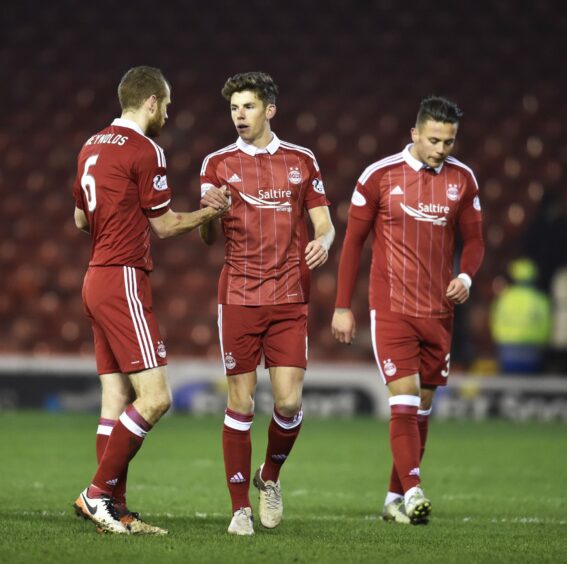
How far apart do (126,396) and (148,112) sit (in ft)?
3.84

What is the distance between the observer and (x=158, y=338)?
470 cm

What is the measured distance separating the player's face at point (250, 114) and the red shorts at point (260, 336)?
72 centimetres

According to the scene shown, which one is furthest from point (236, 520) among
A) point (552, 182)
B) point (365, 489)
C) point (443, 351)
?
point (552, 182)

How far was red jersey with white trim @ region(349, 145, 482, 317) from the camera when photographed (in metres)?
5.51

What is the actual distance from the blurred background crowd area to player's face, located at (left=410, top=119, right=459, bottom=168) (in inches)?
272

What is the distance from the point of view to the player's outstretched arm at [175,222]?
4730 mm

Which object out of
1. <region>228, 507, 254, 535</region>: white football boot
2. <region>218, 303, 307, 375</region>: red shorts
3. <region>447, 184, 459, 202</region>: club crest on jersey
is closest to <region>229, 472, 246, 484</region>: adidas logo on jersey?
<region>228, 507, 254, 535</region>: white football boot

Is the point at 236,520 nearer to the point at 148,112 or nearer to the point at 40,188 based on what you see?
the point at 148,112

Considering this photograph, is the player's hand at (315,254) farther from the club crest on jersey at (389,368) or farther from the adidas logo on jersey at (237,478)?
the adidas logo on jersey at (237,478)

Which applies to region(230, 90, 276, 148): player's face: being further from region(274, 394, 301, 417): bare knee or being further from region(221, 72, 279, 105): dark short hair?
region(274, 394, 301, 417): bare knee

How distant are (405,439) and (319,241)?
39.6 inches

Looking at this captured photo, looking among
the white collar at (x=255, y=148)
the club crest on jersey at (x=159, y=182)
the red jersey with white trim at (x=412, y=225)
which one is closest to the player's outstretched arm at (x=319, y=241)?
the white collar at (x=255, y=148)

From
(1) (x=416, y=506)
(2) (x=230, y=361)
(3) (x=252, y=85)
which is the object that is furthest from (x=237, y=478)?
(3) (x=252, y=85)

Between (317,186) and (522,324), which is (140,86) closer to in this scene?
(317,186)
